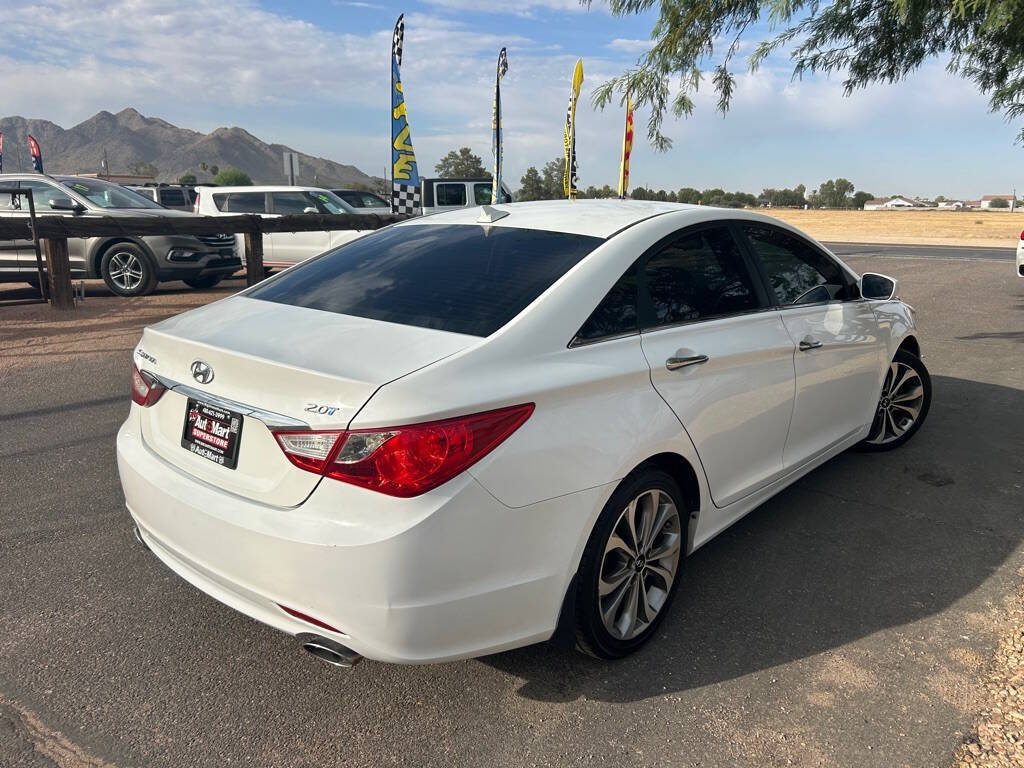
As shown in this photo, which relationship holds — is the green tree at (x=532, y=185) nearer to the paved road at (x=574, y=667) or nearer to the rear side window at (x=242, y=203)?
the rear side window at (x=242, y=203)

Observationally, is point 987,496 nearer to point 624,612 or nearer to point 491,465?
point 624,612

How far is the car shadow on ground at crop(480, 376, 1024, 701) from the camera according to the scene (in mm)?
2801

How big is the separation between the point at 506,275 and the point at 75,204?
1054 centimetres

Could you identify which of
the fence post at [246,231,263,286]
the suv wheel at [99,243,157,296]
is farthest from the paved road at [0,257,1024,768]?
the suv wheel at [99,243,157,296]

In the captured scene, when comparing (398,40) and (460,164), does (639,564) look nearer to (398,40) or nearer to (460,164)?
(398,40)

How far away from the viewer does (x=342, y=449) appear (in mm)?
2158

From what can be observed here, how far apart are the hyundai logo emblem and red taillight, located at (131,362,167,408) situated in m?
0.23

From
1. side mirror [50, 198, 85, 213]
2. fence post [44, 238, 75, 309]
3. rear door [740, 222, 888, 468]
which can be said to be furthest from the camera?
side mirror [50, 198, 85, 213]

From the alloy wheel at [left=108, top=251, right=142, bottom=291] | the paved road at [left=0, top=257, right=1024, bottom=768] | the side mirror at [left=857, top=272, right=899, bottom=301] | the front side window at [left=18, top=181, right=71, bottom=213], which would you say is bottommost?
the paved road at [left=0, top=257, right=1024, bottom=768]

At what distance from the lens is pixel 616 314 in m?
2.82

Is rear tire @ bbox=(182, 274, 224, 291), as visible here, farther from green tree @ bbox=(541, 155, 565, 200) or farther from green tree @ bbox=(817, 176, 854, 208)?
green tree @ bbox=(817, 176, 854, 208)

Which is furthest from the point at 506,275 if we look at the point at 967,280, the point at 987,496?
the point at 967,280

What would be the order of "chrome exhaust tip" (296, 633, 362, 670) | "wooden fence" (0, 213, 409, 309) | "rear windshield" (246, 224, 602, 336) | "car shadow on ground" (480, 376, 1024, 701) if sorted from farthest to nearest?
"wooden fence" (0, 213, 409, 309) → "car shadow on ground" (480, 376, 1024, 701) → "rear windshield" (246, 224, 602, 336) → "chrome exhaust tip" (296, 633, 362, 670)

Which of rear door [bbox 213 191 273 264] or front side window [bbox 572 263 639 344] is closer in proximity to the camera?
front side window [bbox 572 263 639 344]
